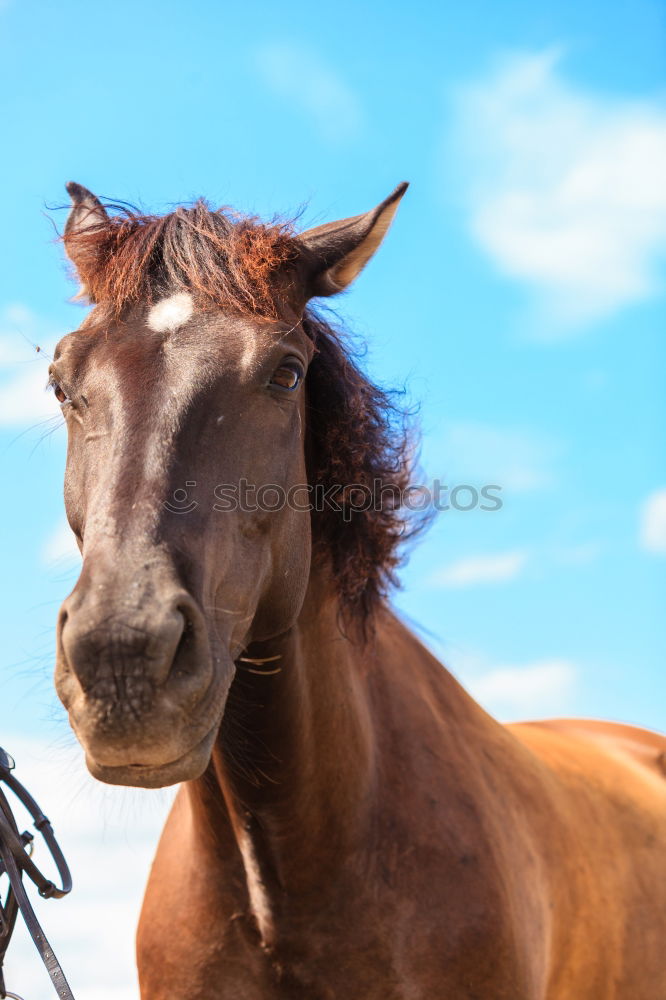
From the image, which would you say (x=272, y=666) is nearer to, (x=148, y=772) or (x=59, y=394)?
(x=148, y=772)

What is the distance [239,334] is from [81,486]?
28.2 inches

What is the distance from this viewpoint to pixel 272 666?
3.67 metres

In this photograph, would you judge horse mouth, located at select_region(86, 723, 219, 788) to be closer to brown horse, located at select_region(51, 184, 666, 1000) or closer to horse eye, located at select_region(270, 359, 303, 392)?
brown horse, located at select_region(51, 184, 666, 1000)

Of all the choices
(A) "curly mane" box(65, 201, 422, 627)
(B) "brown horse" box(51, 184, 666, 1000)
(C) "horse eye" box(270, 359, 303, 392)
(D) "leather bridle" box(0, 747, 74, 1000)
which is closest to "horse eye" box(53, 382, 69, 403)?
(B) "brown horse" box(51, 184, 666, 1000)

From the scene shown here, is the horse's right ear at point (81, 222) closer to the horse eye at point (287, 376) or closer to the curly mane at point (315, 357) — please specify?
the curly mane at point (315, 357)

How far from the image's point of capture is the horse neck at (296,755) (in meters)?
3.71

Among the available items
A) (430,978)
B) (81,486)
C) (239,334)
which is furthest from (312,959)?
(239,334)

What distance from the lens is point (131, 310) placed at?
3512 millimetres

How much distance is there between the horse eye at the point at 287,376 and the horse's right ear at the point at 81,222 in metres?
0.88

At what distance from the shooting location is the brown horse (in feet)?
9.43

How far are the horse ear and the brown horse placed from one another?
0.01 m

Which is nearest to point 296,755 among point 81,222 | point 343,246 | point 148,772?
point 148,772

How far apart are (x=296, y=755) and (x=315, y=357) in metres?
1.55

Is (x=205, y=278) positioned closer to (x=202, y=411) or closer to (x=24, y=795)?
(x=202, y=411)
